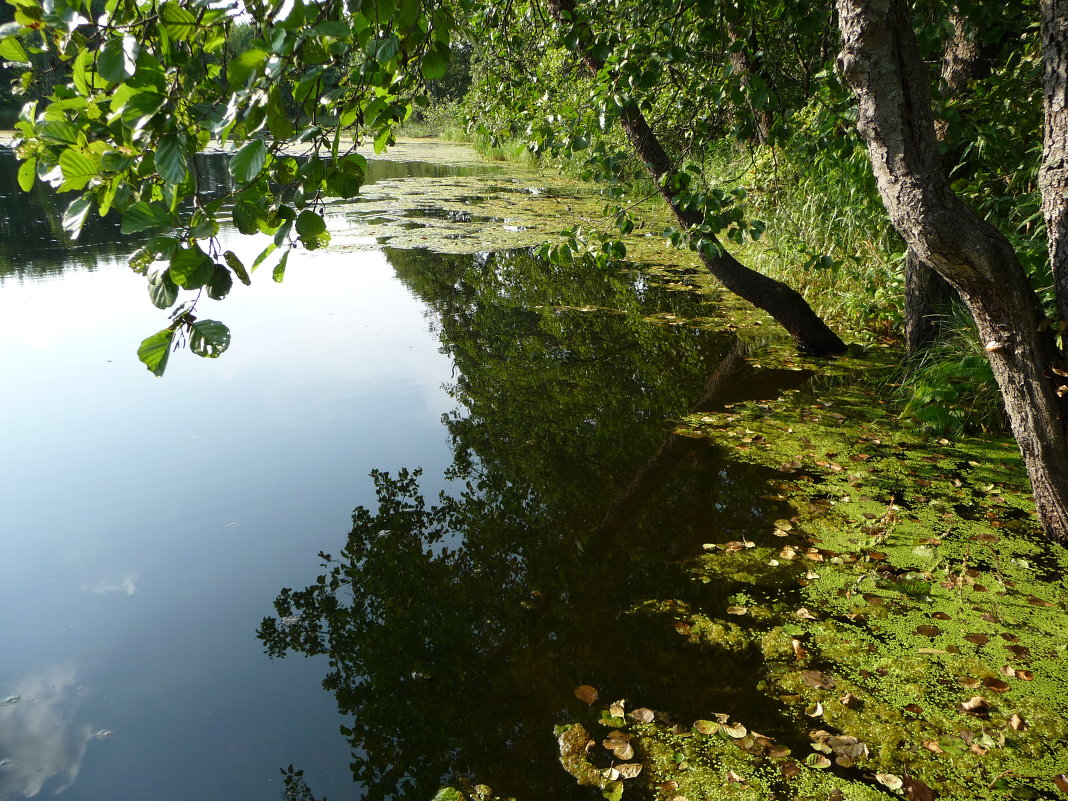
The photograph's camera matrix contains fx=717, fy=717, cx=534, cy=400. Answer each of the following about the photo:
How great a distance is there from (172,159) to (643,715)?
192 centimetres

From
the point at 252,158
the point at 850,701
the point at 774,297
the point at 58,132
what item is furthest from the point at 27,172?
the point at 774,297

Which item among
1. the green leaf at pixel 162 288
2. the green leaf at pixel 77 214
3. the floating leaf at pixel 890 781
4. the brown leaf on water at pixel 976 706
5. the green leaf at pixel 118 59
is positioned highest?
the green leaf at pixel 118 59

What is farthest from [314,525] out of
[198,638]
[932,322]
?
[932,322]

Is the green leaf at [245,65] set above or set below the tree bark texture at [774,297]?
above

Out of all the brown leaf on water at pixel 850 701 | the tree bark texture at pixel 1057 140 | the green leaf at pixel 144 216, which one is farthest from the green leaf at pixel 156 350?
the tree bark texture at pixel 1057 140

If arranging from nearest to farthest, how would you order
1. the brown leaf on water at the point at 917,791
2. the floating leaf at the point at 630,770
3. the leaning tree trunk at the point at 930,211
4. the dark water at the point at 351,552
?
the brown leaf on water at the point at 917,791 < the floating leaf at the point at 630,770 < the dark water at the point at 351,552 < the leaning tree trunk at the point at 930,211

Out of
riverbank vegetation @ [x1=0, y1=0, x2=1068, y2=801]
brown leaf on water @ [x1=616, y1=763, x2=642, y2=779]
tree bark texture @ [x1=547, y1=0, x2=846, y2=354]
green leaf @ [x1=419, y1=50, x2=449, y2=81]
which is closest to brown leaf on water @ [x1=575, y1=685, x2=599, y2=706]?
riverbank vegetation @ [x1=0, y1=0, x2=1068, y2=801]

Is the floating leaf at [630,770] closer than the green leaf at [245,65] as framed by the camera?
No

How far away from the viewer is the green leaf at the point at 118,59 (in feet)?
3.07

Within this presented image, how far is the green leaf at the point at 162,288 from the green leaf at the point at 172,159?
132mm

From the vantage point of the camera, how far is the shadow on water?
2.17 meters

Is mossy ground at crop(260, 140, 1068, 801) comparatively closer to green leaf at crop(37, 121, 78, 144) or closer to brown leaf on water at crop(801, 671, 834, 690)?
brown leaf on water at crop(801, 671, 834, 690)

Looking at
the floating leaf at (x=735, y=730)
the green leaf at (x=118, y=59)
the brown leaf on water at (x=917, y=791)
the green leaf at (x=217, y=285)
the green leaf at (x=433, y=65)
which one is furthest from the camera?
the floating leaf at (x=735, y=730)

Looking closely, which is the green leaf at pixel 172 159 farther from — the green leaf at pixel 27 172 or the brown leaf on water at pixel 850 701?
the brown leaf on water at pixel 850 701
